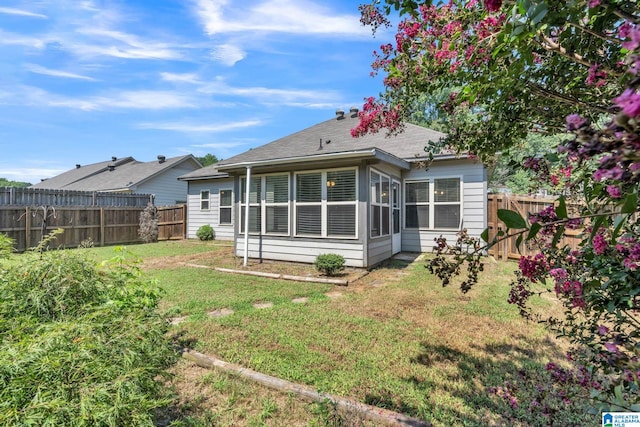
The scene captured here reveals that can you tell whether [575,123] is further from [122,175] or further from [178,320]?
[122,175]

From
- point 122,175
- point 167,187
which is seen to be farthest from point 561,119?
point 122,175

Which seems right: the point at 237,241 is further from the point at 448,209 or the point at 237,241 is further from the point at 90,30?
the point at 448,209

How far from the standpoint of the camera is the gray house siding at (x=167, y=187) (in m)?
18.2

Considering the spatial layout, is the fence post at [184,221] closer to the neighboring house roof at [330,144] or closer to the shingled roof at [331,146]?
the shingled roof at [331,146]

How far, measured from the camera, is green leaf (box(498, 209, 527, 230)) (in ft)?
2.95

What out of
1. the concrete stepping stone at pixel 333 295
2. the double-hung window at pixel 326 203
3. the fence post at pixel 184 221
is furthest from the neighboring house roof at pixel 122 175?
the concrete stepping stone at pixel 333 295

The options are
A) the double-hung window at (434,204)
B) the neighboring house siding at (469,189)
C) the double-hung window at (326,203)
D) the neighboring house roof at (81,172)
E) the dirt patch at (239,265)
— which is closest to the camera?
the dirt patch at (239,265)

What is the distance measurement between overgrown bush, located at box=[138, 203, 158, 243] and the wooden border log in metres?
12.7

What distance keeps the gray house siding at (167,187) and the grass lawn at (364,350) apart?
49.4ft

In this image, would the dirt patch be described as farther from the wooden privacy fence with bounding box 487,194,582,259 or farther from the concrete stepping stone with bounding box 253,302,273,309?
the wooden privacy fence with bounding box 487,194,582,259

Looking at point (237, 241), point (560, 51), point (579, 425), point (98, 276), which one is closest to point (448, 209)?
→ point (237, 241)

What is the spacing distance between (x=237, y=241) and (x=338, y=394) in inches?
280

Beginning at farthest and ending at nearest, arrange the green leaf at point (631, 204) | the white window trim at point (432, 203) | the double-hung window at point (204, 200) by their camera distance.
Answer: the double-hung window at point (204, 200) < the white window trim at point (432, 203) < the green leaf at point (631, 204)

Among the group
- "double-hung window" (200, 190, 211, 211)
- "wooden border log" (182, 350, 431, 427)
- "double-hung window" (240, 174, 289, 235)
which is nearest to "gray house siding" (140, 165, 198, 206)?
"double-hung window" (200, 190, 211, 211)
